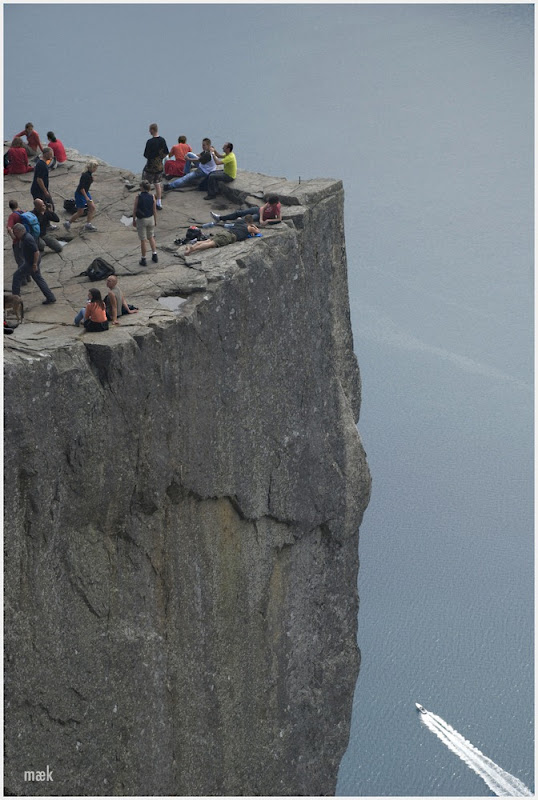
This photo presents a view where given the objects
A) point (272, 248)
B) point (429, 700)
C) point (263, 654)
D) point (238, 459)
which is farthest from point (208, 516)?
point (429, 700)

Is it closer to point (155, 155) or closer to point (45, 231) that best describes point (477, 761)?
point (155, 155)

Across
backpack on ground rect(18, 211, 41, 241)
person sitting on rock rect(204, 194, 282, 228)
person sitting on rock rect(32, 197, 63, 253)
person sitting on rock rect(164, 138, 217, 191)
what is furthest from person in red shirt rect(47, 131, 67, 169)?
person sitting on rock rect(204, 194, 282, 228)

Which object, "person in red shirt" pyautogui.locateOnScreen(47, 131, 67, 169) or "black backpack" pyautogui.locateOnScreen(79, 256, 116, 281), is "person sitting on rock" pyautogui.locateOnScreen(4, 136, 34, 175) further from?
"black backpack" pyautogui.locateOnScreen(79, 256, 116, 281)

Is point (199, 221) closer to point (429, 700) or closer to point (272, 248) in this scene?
point (272, 248)

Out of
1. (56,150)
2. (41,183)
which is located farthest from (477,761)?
(56,150)

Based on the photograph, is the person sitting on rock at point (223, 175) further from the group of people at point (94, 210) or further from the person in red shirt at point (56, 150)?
the person in red shirt at point (56, 150)

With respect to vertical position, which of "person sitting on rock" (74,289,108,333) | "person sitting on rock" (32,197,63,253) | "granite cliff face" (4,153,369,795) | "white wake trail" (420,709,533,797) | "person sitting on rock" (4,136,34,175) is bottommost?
"white wake trail" (420,709,533,797)
